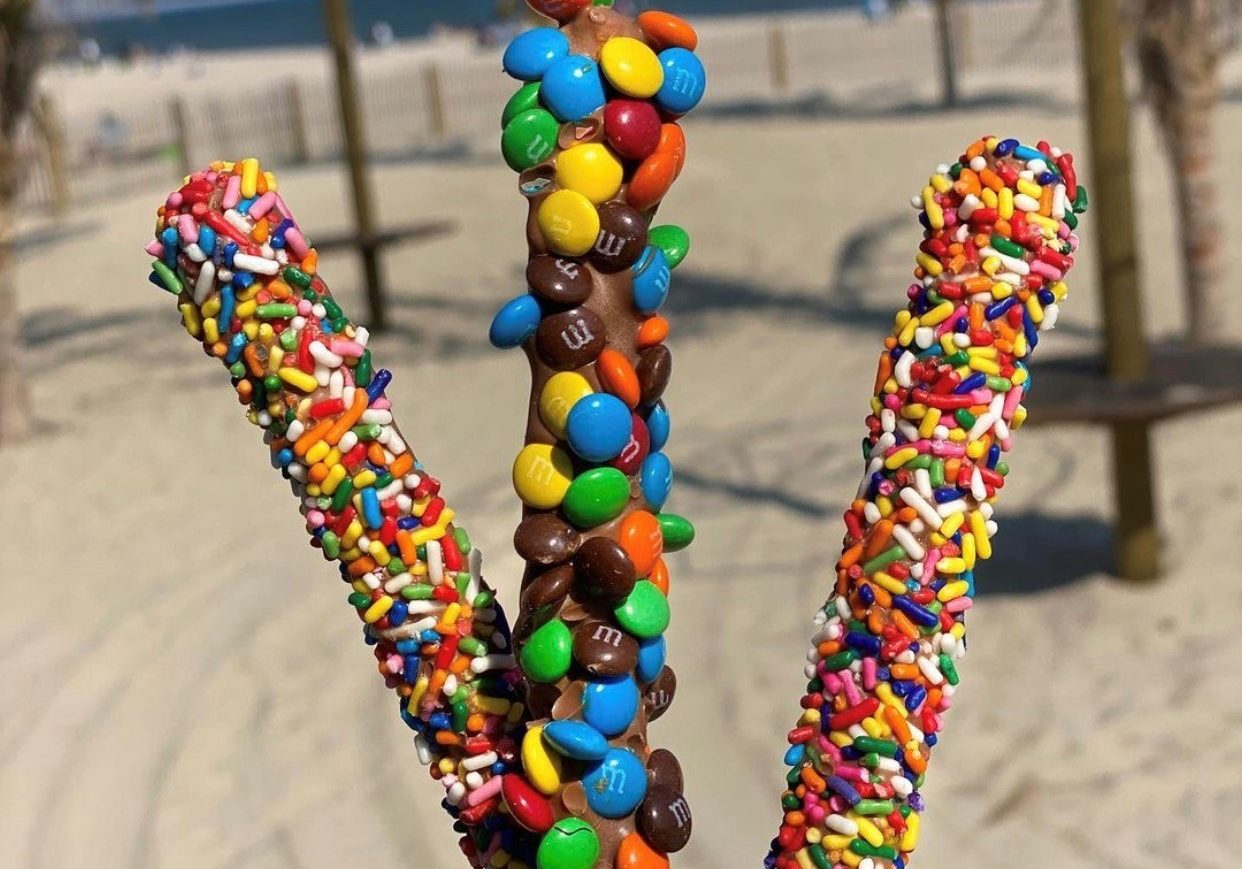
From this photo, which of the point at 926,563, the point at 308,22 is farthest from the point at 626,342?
the point at 308,22

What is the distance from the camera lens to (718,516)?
7113 mm

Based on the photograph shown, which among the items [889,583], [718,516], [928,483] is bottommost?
[718,516]

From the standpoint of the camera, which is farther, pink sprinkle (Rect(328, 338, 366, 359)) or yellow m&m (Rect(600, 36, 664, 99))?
pink sprinkle (Rect(328, 338, 366, 359))

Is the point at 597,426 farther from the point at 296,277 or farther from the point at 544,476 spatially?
the point at 296,277

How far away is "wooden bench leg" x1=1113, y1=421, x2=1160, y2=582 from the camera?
19.3 feet

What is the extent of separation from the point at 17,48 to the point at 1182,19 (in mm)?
7108

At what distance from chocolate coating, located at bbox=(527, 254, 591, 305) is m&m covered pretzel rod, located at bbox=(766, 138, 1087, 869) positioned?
391mm

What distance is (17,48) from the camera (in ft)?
31.1

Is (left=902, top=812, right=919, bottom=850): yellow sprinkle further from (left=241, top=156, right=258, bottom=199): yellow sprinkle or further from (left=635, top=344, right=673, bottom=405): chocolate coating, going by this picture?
(left=241, top=156, right=258, bottom=199): yellow sprinkle

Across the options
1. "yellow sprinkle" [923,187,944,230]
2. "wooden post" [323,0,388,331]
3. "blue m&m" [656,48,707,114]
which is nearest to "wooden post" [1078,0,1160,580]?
"yellow sprinkle" [923,187,944,230]

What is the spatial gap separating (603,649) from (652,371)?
304 millimetres

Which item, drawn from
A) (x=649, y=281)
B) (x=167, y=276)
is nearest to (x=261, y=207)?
(x=167, y=276)

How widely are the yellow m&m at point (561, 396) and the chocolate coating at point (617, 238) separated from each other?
0.41 feet

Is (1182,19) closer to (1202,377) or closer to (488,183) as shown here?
(1202,377)
